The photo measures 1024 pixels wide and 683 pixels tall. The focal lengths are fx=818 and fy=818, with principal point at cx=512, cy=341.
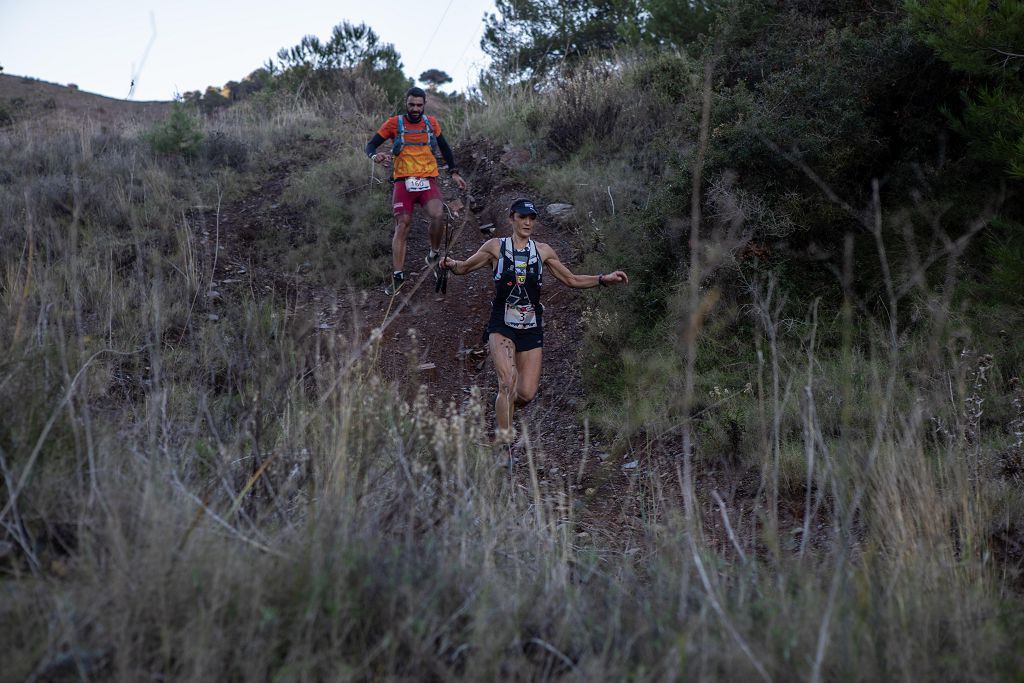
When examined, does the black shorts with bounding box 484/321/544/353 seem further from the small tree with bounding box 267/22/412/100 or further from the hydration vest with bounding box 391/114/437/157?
the small tree with bounding box 267/22/412/100

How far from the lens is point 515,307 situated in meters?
6.41

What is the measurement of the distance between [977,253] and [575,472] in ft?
14.0

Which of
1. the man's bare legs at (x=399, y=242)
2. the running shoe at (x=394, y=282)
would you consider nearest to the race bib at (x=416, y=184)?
the man's bare legs at (x=399, y=242)

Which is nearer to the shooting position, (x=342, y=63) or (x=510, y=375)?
(x=510, y=375)

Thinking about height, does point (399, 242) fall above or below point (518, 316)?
above

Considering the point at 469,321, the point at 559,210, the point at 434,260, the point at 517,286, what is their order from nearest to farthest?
the point at 517,286 → the point at 434,260 → the point at 469,321 → the point at 559,210

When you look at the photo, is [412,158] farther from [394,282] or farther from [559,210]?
[559,210]

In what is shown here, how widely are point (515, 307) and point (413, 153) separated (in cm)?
372

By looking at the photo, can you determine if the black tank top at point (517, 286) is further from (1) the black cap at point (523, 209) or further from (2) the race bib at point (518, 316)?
(1) the black cap at point (523, 209)

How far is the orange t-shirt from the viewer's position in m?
9.38

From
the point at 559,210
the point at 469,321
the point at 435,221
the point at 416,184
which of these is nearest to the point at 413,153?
the point at 416,184

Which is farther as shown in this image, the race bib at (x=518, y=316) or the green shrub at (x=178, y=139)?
the green shrub at (x=178, y=139)

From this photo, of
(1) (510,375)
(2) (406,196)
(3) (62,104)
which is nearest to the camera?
(1) (510,375)

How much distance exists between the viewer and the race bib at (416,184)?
942cm
